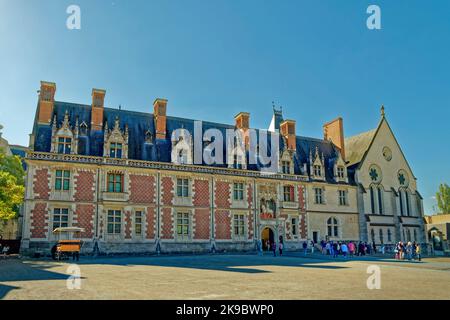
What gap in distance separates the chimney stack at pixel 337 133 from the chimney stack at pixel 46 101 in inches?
1205

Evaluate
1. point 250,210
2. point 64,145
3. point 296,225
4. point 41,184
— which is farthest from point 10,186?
point 296,225

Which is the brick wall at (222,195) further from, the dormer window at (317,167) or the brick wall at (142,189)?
the dormer window at (317,167)

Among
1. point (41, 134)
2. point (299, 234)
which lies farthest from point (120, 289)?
point (299, 234)

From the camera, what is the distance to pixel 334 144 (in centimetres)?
4788

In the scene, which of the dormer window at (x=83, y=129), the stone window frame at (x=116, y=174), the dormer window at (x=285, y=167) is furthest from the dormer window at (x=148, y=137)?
the dormer window at (x=285, y=167)

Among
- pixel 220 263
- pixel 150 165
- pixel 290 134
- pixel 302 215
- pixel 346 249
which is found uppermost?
pixel 290 134

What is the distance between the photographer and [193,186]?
117 ft

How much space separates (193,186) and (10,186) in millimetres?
14807

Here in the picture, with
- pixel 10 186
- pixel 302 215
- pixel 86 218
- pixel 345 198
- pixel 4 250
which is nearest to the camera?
pixel 86 218

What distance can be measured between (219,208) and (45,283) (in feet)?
79.3

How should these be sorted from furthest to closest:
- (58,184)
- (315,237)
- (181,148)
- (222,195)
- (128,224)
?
(315,237)
(222,195)
(181,148)
(128,224)
(58,184)

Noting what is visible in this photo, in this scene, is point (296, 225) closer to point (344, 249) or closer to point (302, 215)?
point (302, 215)

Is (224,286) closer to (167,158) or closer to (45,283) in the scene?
(45,283)

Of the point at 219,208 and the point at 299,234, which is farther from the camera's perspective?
the point at 299,234
